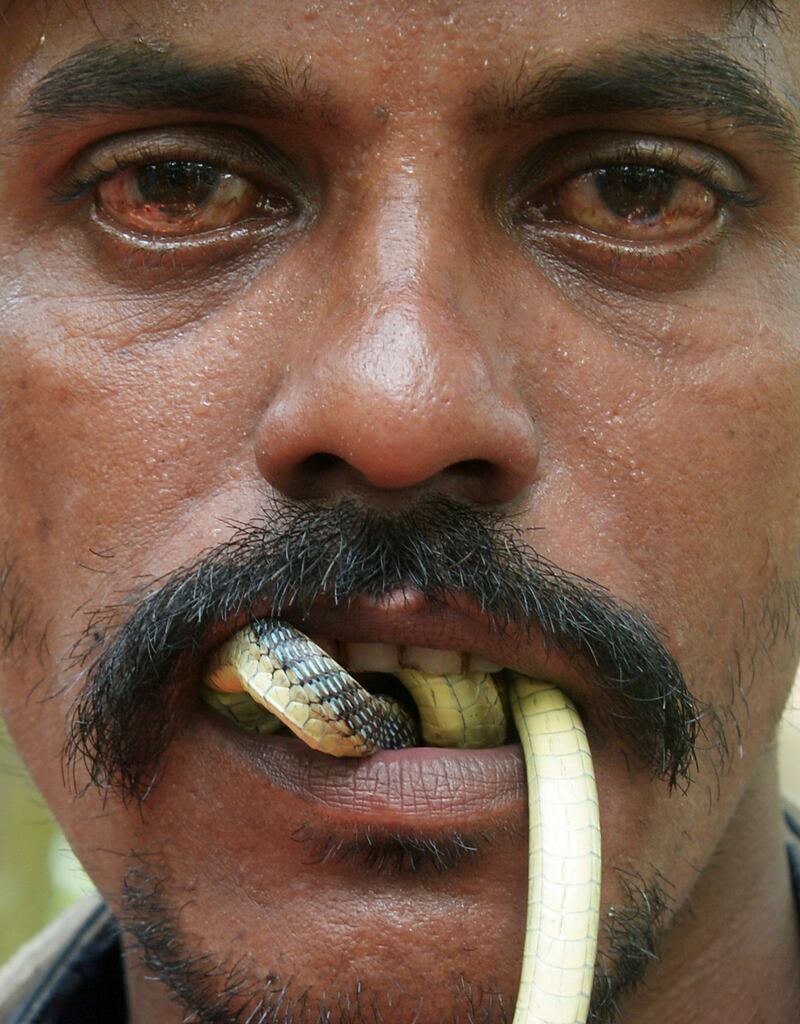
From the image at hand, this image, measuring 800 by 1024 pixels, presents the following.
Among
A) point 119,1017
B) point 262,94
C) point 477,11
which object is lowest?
point 119,1017

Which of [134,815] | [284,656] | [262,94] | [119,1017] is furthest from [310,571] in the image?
[119,1017]

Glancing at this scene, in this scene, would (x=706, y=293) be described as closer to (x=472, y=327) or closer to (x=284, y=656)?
(x=472, y=327)

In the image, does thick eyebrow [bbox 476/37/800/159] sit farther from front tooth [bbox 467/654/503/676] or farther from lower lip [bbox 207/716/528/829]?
lower lip [bbox 207/716/528/829]

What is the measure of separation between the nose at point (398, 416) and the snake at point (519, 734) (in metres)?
0.23

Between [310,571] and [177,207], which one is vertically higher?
[177,207]

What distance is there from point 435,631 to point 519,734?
21cm

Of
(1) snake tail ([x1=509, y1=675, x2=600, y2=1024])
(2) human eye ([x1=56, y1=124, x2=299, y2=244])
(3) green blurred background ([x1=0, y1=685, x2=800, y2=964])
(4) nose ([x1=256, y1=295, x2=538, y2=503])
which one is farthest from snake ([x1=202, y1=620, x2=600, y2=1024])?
(3) green blurred background ([x1=0, y1=685, x2=800, y2=964])

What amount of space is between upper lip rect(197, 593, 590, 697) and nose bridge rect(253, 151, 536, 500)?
157mm

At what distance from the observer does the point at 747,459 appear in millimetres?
2055

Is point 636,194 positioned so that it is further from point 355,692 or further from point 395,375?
point 355,692

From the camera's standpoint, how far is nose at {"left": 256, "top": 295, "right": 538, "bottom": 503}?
5.74 ft

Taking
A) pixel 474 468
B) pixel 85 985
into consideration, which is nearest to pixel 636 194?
pixel 474 468

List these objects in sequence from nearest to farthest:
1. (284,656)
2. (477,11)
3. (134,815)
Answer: (284,656) → (477,11) → (134,815)

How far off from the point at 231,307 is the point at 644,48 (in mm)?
689
